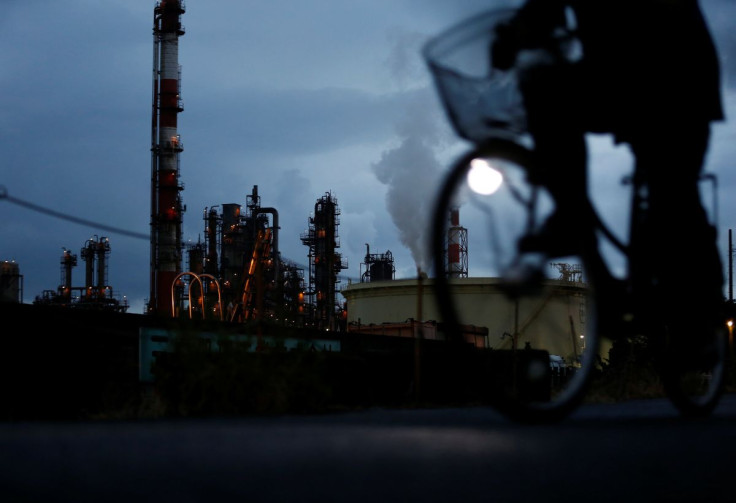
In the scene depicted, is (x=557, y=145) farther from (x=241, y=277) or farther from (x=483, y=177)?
(x=241, y=277)

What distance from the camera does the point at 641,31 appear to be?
12.9ft

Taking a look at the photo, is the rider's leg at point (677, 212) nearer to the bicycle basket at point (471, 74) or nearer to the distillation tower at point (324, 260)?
the bicycle basket at point (471, 74)

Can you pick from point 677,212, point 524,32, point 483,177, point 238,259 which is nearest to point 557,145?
point 483,177

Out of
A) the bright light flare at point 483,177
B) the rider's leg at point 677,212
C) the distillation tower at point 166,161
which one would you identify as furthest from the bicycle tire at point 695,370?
the distillation tower at point 166,161

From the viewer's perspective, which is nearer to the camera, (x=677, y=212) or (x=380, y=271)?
(x=677, y=212)

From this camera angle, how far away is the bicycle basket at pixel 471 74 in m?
3.61

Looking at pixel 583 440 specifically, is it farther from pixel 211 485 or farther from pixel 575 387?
pixel 211 485

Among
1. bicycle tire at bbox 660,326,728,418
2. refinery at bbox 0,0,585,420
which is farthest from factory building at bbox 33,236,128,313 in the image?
bicycle tire at bbox 660,326,728,418

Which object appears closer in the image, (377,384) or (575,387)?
(575,387)

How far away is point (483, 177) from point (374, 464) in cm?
173

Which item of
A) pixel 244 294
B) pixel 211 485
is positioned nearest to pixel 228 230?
pixel 244 294

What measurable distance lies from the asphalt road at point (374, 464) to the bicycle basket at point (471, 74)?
1080 mm

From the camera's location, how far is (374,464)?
2350 millimetres

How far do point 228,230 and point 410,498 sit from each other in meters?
60.7
